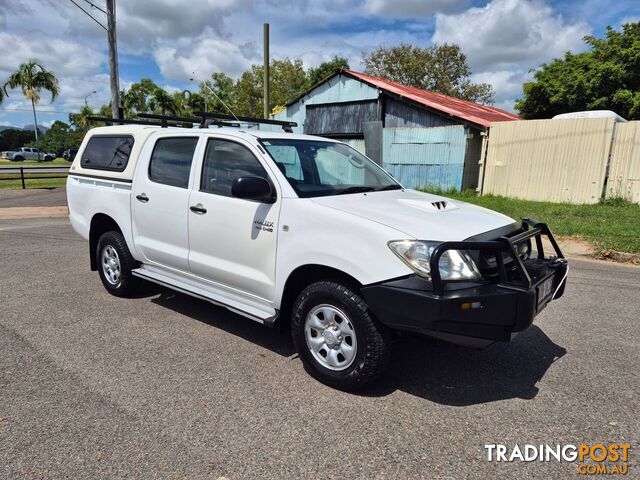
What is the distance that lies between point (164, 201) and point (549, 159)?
12.1 metres

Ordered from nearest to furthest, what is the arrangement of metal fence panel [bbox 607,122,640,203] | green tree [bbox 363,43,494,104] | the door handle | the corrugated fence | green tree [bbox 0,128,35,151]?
the door handle → metal fence panel [bbox 607,122,640,203] → the corrugated fence → green tree [bbox 363,43,494,104] → green tree [bbox 0,128,35,151]

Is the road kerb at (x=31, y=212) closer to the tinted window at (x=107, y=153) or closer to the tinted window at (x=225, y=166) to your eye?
the tinted window at (x=107, y=153)

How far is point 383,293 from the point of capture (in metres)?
2.88

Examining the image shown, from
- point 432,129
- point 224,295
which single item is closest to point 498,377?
point 224,295

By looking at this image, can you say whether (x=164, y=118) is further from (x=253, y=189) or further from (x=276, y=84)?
(x=276, y=84)

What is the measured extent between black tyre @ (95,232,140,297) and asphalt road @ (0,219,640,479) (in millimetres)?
445

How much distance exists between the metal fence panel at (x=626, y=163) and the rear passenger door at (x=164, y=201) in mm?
11834

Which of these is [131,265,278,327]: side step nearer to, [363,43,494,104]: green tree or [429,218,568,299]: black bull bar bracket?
[429,218,568,299]: black bull bar bracket

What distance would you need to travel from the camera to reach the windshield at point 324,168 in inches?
148

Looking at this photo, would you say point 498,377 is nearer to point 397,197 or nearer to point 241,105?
point 397,197

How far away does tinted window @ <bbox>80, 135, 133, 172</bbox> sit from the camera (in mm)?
5051

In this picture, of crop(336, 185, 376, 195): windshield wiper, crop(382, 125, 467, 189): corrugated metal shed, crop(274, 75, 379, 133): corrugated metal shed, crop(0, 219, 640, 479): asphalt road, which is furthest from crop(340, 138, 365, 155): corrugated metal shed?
crop(336, 185, 376, 195): windshield wiper

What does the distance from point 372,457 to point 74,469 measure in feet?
5.30

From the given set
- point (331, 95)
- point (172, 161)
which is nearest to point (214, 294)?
point (172, 161)
